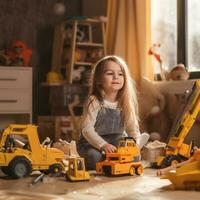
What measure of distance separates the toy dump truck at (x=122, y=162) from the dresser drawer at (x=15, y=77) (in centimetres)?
194

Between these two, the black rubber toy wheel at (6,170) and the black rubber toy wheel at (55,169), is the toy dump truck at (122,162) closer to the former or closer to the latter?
the black rubber toy wheel at (55,169)

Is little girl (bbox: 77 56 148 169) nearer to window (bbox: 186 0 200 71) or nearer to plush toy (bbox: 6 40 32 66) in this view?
window (bbox: 186 0 200 71)

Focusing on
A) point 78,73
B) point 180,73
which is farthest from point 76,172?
point 78,73

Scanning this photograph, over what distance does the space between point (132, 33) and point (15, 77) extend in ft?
3.13

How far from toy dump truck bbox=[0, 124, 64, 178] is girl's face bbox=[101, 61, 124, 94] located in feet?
1.69

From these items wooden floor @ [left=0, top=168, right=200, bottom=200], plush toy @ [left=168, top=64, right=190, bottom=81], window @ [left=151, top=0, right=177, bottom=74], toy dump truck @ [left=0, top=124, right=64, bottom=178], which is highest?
window @ [left=151, top=0, right=177, bottom=74]

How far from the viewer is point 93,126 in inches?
91.1

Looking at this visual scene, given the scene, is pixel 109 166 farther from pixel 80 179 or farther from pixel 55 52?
pixel 55 52

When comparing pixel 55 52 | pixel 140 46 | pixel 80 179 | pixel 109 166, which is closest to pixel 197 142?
pixel 140 46

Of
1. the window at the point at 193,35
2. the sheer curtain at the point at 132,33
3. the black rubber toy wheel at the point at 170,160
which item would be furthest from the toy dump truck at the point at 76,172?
the window at the point at 193,35

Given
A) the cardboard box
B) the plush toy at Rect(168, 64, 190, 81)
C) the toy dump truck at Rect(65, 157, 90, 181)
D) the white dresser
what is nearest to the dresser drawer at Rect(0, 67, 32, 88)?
the white dresser

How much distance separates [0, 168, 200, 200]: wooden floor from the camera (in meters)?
1.50

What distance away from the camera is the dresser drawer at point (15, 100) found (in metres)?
3.80

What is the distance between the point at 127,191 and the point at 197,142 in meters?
1.50
